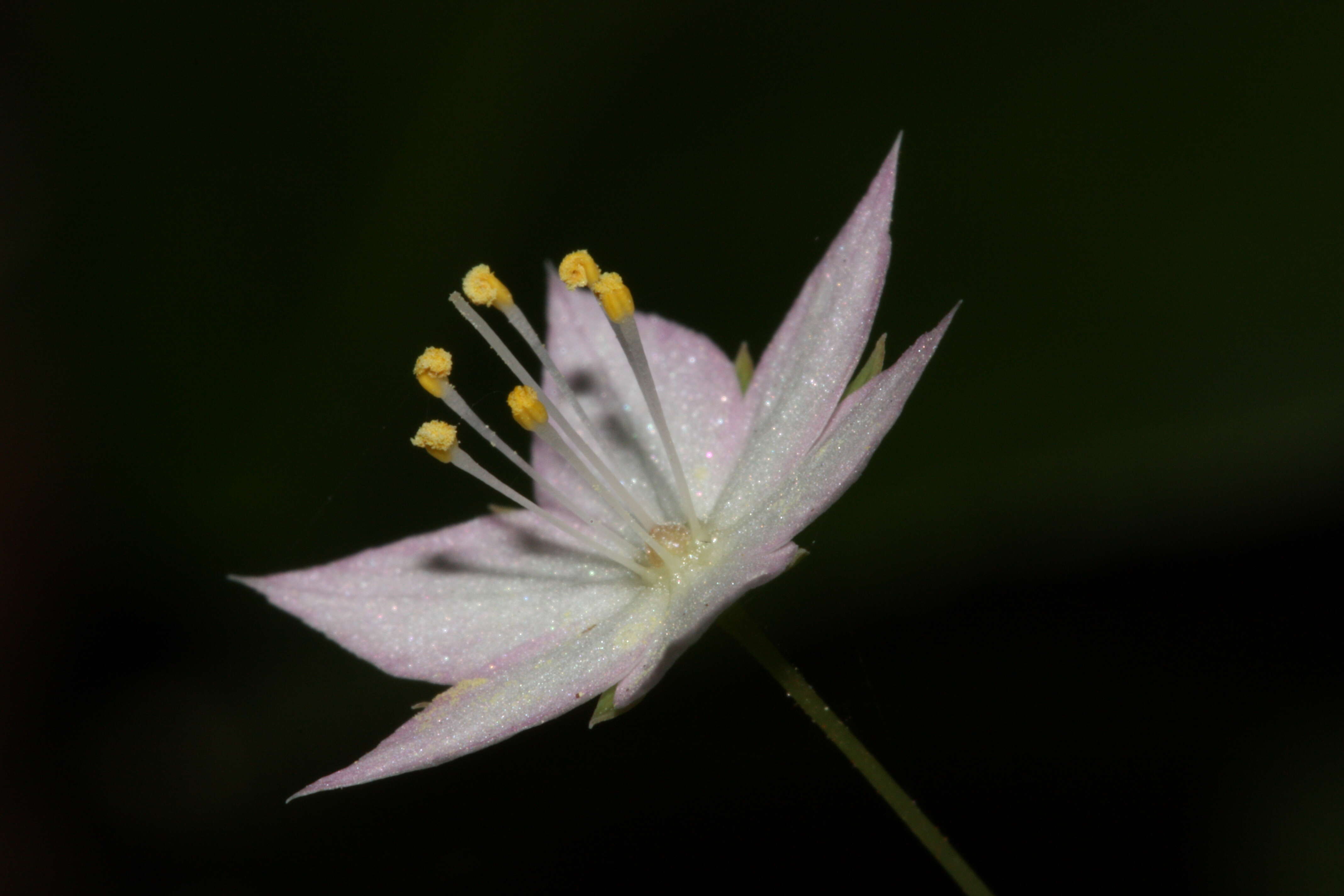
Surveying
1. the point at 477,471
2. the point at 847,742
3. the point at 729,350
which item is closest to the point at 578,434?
the point at 477,471

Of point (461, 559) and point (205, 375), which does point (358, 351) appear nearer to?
point (205, 375)

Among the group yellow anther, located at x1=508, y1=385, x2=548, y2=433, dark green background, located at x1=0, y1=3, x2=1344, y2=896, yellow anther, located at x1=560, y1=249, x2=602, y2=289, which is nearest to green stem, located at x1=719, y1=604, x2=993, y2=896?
yellow anther, located at x1=508, y1=385, x2=548, y2=433

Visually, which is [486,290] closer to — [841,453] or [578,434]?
[578,434]

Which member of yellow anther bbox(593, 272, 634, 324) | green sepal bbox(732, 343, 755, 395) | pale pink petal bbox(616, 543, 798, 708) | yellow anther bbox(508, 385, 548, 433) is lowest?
pale pink petal bbox(616, 543, 798, 708)

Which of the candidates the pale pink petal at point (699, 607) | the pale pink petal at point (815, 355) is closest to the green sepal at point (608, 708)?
the pale pink petal at point (699, 607)

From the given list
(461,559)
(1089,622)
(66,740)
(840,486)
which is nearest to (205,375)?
(66,740)

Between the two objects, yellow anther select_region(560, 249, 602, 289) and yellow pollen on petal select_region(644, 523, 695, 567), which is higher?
yellow anther select_region(560, 249, 602, 289)

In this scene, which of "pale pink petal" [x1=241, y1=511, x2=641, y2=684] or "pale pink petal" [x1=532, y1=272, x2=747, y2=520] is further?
"pale pink petal" [x1=532, y1=272, x2=747, y2=520]

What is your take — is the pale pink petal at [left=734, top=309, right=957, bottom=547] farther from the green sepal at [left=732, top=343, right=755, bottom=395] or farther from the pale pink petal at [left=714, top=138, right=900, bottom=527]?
the green sepal at [left=732, top=343, right=755, bottom=395]
